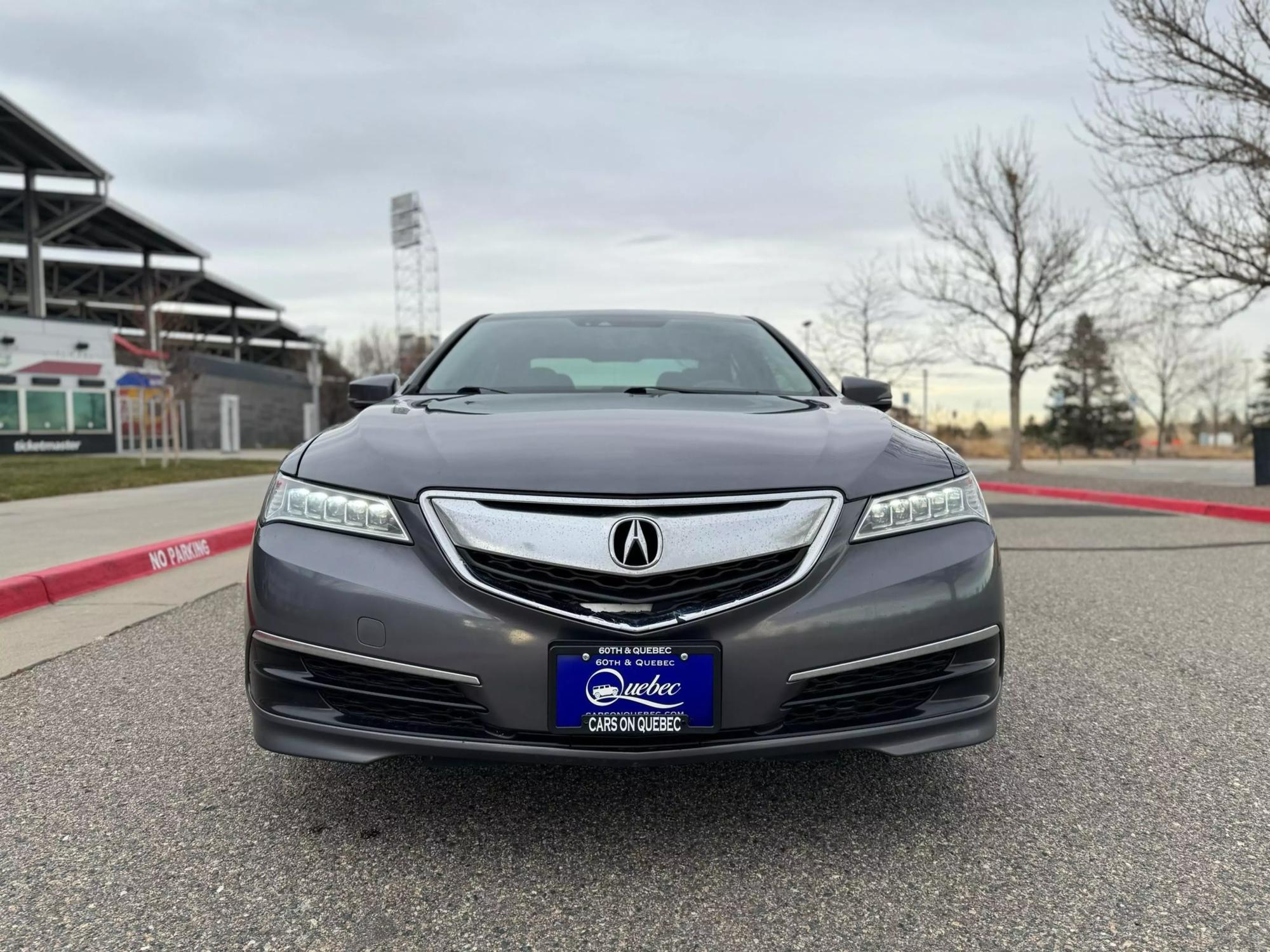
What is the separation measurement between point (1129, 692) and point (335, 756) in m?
2.89

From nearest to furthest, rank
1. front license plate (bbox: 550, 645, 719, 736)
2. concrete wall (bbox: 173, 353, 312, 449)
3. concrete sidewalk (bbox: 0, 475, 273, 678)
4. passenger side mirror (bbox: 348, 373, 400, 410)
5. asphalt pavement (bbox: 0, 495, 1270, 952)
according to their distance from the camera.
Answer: asphalt pavement (bbox: 0, 495, 1270, 952), front license plate (bbox: 550, 645, 719, 736), passenger side mirror (bbox: 348, 373, 400, 410), concrete sidewalk (bbox: 0, 475, 273, 678), concrete wall (bbox: 173, 353, 312, 449)

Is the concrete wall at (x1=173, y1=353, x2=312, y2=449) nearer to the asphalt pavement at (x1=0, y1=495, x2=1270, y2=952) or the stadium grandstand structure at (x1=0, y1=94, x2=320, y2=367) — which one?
the stadium grandstand structure at (x1=0, y1=94, x2=320, y2=367)

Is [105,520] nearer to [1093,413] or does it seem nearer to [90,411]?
[90,411]

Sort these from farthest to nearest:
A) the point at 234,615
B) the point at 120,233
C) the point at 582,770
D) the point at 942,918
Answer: the point at 120,233, the point at 234,615, the point at 582,770, the point at 942,918

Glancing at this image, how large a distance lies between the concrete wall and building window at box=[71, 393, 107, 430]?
15.1ft

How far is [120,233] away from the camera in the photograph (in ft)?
132

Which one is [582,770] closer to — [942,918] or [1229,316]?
[942,918]

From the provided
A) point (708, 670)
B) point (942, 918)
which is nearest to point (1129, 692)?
point (942, 918)

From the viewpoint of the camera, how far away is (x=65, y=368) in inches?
1244

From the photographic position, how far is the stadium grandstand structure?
30797 millimetres

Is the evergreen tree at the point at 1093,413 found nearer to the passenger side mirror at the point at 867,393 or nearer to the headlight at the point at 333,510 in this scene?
the passenger side mirror at the point at 867,393

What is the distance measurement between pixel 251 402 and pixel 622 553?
173ft

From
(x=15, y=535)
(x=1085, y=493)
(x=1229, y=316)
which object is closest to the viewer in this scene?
(x=15, y=535)

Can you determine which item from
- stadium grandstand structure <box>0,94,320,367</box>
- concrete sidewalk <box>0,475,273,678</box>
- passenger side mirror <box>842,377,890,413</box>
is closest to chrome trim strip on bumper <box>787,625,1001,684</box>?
passenger side mirror <box>842,377,890,413</box>
